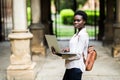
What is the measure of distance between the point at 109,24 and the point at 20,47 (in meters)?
8.07

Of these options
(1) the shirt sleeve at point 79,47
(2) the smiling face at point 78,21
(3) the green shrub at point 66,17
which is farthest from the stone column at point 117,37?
(3) the green shrub at point 66,17

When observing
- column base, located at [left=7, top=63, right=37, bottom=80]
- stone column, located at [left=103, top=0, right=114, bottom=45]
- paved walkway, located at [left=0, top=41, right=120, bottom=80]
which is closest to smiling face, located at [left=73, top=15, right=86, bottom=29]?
column base, located at [left=7, top=63, right=37, bottom=80]

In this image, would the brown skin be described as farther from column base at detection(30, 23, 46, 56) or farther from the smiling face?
column base at detection(30, 23, 46, 56)

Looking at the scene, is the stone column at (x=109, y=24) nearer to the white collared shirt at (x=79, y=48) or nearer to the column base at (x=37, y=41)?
the column base at (x=37, y=41)

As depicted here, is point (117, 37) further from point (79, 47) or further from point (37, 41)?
point (79, 47)

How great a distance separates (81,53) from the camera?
5.76 m

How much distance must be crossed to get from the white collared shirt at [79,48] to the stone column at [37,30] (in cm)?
858

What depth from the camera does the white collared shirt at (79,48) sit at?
575cm

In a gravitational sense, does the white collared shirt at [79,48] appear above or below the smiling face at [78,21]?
below

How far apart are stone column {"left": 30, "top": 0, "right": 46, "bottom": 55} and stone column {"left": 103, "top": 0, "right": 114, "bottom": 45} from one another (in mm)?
3750

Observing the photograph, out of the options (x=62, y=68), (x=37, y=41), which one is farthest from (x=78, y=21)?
(x=37, y=41)

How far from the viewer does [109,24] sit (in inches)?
677

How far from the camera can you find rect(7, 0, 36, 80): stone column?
385 inches

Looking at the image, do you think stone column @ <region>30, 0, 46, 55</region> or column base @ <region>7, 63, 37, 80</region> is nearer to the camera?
column base @ <region>7, 63, 37, 80</region>
